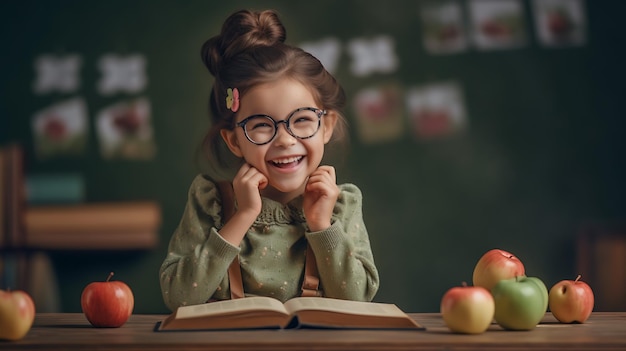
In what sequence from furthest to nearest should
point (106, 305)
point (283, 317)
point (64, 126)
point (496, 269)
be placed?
point (64, 126)
point (496, 269)
point (106, 305)
point (283, 317)

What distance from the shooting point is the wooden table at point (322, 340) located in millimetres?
1328

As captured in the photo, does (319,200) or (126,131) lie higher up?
(126,131)

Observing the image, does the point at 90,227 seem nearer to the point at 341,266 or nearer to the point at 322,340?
the point at 341,266

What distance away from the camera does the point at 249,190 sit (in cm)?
181

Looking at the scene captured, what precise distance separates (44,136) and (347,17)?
1.51 m

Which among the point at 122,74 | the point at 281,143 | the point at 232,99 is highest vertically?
the point at 122,74

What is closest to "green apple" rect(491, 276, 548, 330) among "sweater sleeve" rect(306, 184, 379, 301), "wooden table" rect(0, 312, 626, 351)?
"wooden table" rect(0, 312, 626, 351)

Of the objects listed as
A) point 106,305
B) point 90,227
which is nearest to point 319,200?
point 106,305

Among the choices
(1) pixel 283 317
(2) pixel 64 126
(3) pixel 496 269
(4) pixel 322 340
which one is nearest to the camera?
(4) pixel 322 340

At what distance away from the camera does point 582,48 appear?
13.1 feet

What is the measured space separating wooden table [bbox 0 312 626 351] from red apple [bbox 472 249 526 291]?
0.19 metres

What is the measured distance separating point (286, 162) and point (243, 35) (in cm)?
32

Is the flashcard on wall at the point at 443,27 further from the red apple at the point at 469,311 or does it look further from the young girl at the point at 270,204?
the red apple at the point at 469,311

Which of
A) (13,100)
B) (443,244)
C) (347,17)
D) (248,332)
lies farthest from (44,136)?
(248,332)
